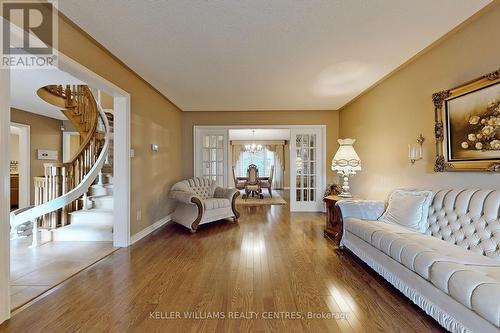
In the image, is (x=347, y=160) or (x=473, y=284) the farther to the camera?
(x=347, y=160)

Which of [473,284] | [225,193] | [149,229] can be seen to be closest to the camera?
[473,284]

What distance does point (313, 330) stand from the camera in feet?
5.14

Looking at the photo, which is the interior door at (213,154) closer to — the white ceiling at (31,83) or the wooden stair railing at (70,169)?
the wooden stair railing at (70,169)

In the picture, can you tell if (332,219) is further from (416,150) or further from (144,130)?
(144,130)

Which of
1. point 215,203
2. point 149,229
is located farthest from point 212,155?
point 149,229

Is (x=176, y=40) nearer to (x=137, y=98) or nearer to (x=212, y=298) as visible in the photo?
(x=137, y=98)

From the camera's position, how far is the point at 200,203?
12.8 ft

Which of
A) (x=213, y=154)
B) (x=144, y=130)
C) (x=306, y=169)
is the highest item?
(x=144, y=130)

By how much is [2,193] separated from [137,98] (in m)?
2.27

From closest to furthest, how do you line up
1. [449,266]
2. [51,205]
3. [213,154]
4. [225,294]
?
1. [449,266]
2. [225,294]
3. [51,205]
4. [213,154]

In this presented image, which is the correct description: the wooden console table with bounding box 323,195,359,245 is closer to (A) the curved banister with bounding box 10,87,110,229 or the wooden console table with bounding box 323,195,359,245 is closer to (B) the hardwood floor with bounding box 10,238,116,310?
(B) the hardwood floor with bounding box 10,238,116,310

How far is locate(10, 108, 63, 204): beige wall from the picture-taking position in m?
5.42

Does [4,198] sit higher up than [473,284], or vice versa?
[4,198]

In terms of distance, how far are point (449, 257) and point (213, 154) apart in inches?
196
